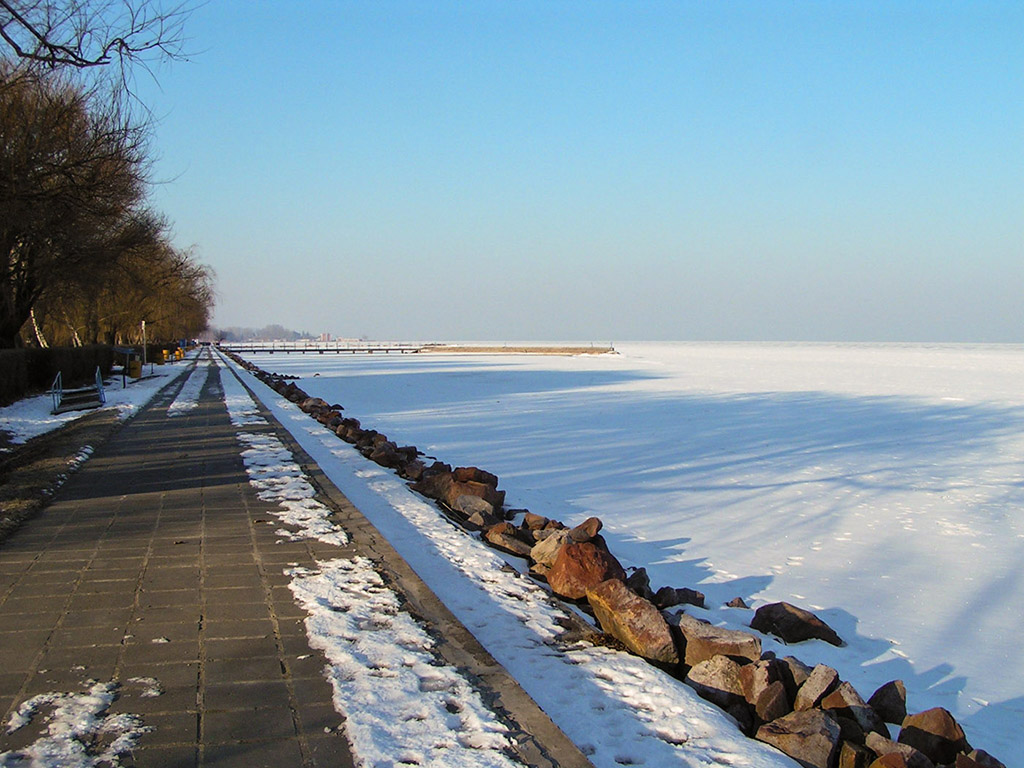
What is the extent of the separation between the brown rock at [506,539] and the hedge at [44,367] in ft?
44.0

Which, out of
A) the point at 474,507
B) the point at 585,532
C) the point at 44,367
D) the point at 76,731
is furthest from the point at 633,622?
the point at 44,367

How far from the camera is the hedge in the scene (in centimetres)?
1588

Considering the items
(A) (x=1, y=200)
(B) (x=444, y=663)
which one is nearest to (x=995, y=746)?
(B) (x=444, y=663)

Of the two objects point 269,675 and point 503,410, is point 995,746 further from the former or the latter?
point 503,410

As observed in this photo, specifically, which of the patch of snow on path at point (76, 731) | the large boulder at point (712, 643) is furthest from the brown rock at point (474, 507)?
the patch of snow on path at point (76, 731)

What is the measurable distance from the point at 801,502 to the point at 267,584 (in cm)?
627

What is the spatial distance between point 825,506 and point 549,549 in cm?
440

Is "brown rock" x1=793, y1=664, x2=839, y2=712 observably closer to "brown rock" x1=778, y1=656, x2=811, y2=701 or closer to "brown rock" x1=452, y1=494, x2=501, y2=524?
"brown rock" x1=778, y1=656, x2=811, y2=701

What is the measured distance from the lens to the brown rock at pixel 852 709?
3236 mm

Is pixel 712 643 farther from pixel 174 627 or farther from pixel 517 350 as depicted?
pixel 517 350

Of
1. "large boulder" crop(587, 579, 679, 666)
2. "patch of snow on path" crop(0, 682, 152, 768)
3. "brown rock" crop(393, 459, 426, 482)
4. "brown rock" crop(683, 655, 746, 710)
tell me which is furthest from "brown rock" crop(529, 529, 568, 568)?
"brown rock" crop(393, 459, 426, 482)

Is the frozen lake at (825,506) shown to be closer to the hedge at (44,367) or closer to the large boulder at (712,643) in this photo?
the large boulder at (712,643)

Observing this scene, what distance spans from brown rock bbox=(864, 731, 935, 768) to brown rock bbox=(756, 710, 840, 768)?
0.48ft

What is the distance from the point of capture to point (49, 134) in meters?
11.4
